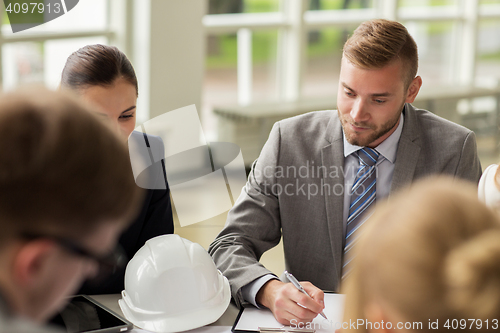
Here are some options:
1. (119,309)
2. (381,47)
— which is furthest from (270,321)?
(381,47)

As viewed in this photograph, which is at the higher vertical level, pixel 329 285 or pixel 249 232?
pixel 249 232

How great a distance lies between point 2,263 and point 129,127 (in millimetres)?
1173

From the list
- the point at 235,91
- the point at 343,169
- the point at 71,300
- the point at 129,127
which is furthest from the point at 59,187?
the point at 235,91

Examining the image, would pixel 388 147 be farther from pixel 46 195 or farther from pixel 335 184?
pixel 46 195

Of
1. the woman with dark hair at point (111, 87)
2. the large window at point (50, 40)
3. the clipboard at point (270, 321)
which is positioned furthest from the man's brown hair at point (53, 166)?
the large window at point (50, 40)

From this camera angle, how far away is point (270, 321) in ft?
4.42

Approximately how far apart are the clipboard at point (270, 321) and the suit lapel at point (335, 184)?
30 cm

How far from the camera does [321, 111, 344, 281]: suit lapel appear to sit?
1.74 metres

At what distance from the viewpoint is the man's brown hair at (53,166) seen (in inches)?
21.5

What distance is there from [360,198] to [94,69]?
0.93m

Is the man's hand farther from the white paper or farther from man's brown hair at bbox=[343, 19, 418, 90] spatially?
man's brown hair at bbox=[343, 19, 418, 90]

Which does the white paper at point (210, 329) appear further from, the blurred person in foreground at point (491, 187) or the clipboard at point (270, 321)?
the blurred person in foreground at point (491, 187)

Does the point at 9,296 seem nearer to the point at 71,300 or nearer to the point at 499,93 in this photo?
the point at 71,300

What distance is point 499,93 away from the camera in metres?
6.45
